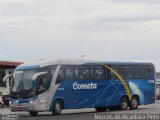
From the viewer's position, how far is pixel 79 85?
28938 millimetres

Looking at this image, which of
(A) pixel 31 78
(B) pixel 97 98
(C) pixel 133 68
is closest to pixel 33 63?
(A) pixel 31 78

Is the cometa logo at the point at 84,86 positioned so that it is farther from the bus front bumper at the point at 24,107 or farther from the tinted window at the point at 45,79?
the bus front bumper at the point at 24,107

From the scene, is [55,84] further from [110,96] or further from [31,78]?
[110,96]

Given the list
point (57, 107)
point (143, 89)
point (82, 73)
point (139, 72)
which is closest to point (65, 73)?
point (82, 73)

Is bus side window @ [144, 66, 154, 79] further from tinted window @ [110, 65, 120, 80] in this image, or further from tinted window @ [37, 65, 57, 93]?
tinted window @ [37, 65, 57, 93]

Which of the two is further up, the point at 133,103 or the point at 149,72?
the point at 149,72

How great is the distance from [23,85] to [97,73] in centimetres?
482

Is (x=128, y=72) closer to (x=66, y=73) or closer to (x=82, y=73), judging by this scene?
(x=82, y=73)

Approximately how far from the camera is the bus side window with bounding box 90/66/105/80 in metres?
29.8

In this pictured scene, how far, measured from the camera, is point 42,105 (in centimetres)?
2711

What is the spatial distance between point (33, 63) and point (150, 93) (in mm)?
9060

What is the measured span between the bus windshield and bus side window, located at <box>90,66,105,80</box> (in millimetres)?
4005

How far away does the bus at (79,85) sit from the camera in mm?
27125

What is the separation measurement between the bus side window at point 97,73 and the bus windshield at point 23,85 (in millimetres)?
4005
